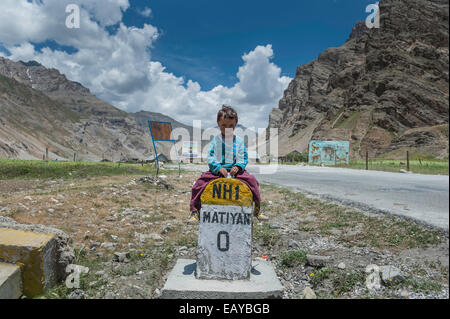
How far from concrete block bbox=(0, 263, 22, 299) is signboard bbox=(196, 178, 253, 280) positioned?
5.55ft

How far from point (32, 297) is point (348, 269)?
3.43m

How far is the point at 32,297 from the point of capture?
2791 mm

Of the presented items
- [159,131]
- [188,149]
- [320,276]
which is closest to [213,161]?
[320,276]

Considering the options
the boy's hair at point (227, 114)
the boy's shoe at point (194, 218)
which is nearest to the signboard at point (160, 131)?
the boy's hair at point (227, 114)

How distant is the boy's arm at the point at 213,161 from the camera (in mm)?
3234

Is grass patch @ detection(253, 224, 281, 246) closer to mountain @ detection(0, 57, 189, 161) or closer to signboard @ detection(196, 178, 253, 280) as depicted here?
signboard @ detection(196, 178, 253, 280)

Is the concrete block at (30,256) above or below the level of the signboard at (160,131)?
below

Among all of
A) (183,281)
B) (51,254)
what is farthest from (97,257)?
(183,281)

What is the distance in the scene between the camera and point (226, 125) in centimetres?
333

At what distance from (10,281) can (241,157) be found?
Result: 2499 mm

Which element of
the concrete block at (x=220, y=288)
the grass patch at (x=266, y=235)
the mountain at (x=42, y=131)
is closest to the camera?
the concrete block at (x=220, y=288)

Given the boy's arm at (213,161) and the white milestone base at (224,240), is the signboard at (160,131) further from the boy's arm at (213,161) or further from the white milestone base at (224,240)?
the white milestone base at (224,240)

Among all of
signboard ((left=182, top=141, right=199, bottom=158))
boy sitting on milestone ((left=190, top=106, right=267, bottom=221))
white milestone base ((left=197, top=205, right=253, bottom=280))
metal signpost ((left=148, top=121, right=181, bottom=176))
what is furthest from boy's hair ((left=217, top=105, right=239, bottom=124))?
signboard ((left=182, top=141, right=199, bottom=158))
